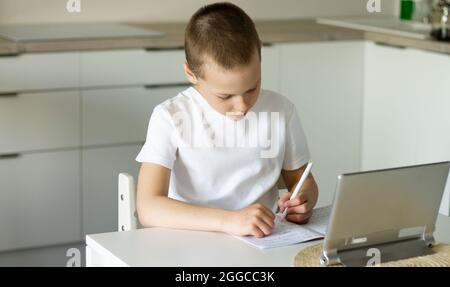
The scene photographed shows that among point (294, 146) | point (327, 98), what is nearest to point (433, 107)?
point (327, 98)

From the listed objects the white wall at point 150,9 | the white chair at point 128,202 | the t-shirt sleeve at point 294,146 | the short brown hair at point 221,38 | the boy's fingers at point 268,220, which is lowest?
the white chair at point 128,202

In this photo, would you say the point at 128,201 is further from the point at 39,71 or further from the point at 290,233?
the point at 39,71

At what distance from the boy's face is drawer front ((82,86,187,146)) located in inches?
66.8

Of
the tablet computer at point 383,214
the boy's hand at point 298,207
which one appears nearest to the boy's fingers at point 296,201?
the boy's hand at point 298,207

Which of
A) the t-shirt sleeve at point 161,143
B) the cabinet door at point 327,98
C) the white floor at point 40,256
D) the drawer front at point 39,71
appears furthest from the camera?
the cabinet door at point 327,98

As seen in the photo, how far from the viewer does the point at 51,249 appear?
3.53 m

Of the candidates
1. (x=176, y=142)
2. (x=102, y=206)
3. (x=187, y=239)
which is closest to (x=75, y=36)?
(x=102, y=206)

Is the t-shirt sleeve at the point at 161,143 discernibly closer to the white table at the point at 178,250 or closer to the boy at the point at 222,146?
the boy at the point at 222,146

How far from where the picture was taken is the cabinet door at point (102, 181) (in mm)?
3518

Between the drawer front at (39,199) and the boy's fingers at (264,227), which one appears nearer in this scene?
the boy's fingers at (264,227)

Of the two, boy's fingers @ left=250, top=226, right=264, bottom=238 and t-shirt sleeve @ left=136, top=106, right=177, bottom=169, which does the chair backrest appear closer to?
t-shirt sleeve @ left=136, top=106, right=177, bottom=169

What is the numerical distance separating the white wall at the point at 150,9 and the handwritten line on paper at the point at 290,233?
226 centimetres

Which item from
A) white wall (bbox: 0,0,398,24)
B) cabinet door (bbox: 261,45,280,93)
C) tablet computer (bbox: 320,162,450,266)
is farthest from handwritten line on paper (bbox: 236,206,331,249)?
white wall (bbox: 0,0,398,24)

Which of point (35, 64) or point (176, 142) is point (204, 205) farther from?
point (35, 64)
